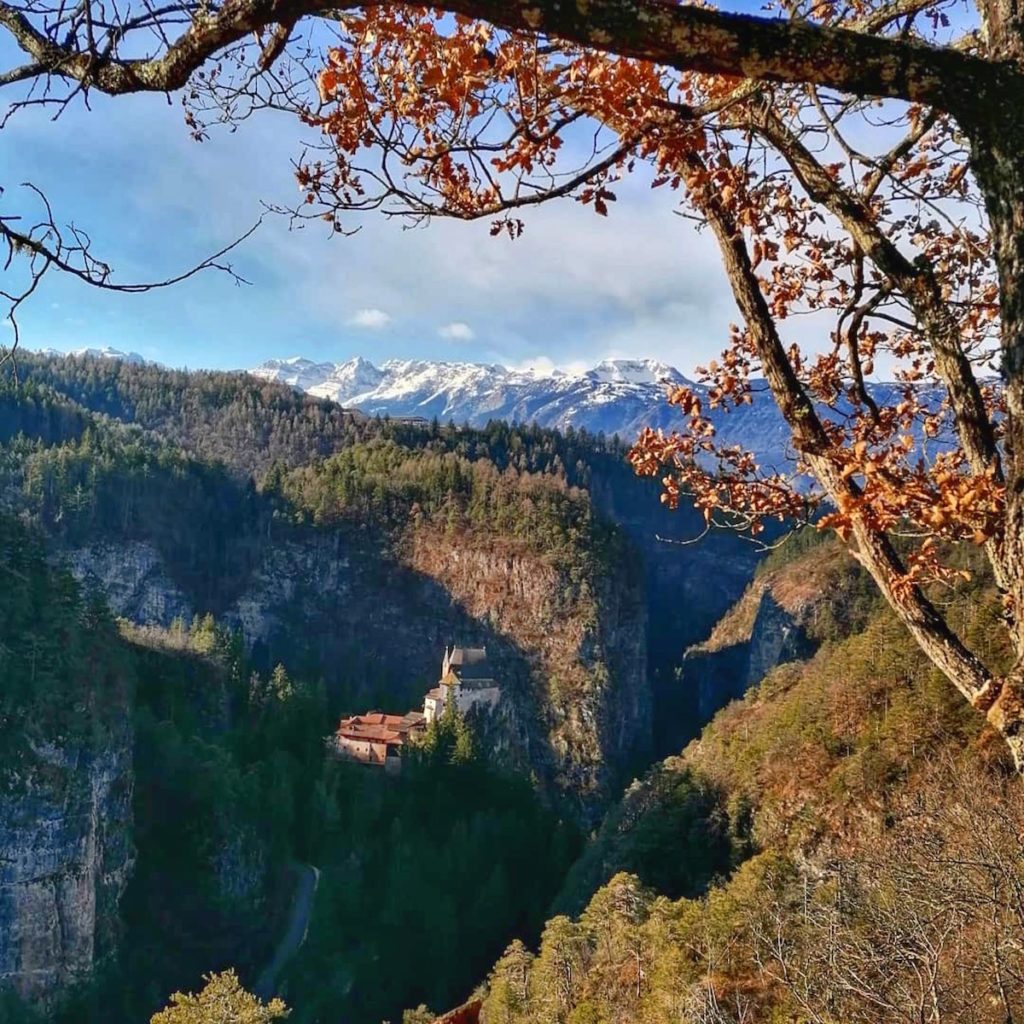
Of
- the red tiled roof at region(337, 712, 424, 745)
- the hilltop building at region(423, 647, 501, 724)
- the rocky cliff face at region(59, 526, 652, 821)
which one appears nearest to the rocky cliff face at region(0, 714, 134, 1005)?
the red tiled roof at region(337, 712, 424, 745)

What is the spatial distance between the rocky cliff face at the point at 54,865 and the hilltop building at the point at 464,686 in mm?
17268

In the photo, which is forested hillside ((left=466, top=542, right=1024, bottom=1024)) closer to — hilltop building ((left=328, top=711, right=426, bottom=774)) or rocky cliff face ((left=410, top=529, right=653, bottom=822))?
hilltop building ((left=328, top=711, right=426, bottom=774))

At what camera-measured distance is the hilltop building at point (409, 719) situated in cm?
3562

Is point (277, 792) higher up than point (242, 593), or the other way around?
point (242, 593)

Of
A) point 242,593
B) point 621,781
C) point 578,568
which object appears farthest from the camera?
point 242,593

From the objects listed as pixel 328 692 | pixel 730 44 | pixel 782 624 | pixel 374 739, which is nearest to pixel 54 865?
pixel 374 739

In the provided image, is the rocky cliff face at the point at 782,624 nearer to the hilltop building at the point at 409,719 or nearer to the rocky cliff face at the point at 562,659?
the rocky cliff face at the point at 562,659

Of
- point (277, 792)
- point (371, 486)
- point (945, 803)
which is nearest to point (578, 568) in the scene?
point (371, 486)

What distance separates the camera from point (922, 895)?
29.0ft

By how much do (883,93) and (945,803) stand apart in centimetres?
1383

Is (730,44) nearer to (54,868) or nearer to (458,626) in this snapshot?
(54,868)

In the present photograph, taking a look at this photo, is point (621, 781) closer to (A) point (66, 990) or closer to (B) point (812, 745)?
(B) point (812, 745)

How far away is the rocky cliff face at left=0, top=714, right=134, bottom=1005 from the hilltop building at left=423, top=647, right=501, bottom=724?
17.3m

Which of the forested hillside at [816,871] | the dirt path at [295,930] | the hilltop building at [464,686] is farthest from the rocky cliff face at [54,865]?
the hilltop building at [464,686]
